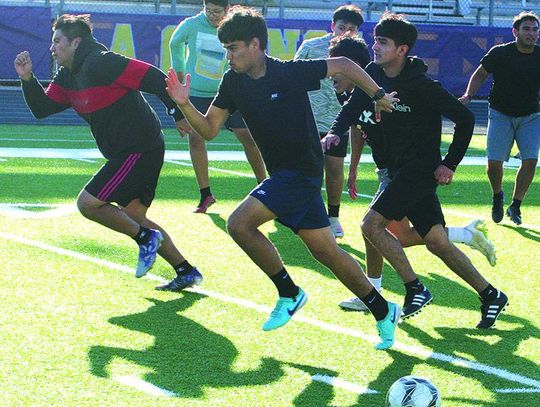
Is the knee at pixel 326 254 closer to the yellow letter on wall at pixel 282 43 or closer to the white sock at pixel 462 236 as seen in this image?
the white sock at pixel 462 236

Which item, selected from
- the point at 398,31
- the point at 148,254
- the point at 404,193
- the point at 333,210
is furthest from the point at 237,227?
the point at 333,210

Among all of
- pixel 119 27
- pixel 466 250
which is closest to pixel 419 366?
pixel 466 250

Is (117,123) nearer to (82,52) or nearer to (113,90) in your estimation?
(113,90)

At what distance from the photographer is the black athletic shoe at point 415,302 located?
6789mm

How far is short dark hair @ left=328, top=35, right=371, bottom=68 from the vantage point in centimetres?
846

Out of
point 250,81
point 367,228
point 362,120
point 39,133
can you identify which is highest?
point 250,81

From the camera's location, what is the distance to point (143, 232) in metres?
7.52

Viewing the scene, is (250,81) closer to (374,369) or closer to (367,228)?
(367,228)

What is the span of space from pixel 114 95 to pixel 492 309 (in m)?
2.81

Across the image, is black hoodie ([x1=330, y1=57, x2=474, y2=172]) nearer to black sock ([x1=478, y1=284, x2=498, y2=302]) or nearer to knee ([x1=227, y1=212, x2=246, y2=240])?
black sock ([x1=478, y1=284, x2=498, y2=302])

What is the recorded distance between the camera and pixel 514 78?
425 inches

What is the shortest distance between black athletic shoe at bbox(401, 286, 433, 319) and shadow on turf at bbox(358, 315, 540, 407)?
96 mm

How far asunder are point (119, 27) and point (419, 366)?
791 inches

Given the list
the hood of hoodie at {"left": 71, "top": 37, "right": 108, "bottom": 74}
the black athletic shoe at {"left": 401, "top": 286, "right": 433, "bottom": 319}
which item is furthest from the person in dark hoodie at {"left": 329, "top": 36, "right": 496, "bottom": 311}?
the hood of hoodie at {"left": 71, "top": 37, "right": 108, "bottom": 74}
